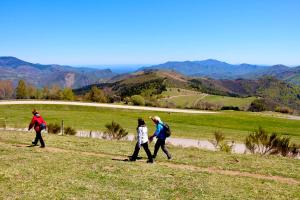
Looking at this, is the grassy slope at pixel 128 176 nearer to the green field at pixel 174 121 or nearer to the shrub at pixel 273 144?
the shrub at pixel 273 144

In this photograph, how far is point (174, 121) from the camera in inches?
2307

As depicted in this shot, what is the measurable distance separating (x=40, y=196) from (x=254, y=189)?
28.0 ft

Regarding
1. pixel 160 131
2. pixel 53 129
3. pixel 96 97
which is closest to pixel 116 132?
pixel 53 129

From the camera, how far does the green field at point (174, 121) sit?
45719mm

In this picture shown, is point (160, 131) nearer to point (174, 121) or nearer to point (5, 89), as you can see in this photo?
point (174, 121)

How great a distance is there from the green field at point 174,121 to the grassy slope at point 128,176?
20.8 m

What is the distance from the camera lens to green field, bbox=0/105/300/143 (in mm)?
45719

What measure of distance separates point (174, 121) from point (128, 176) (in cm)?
4236

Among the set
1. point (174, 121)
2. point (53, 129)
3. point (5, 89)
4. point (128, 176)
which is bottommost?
point (128, 176)

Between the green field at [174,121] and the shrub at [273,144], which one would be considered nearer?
the shrub at [273,144]

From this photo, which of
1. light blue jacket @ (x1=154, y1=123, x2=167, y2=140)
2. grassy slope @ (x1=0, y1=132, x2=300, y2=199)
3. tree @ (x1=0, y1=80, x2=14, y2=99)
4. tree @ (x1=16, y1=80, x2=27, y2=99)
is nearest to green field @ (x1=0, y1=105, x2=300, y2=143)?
grassy slope @ (x1=0, y1=132, x2=300, y2=199)

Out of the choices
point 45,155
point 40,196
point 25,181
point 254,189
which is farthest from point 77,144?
point 254,189

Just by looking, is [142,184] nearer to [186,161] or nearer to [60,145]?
[186,161]

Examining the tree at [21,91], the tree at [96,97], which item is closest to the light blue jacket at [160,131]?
the tree at [96,97]
